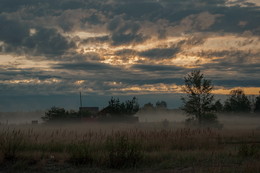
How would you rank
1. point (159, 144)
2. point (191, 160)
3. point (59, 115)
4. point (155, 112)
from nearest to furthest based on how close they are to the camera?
point (191, 160)
point (159, 144)
point (59, 115)
point (155, 112)

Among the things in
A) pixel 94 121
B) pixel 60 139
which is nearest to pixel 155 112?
pixel 94 121

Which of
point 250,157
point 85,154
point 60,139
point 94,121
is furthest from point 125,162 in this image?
point 94,121

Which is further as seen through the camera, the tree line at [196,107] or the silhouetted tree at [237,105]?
the silhouetted tree at [237,105]

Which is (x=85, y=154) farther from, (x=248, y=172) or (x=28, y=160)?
(x=248, y=172)

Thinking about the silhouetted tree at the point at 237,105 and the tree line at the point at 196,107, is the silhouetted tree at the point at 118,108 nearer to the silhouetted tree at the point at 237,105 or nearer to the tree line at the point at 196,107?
the tree line at the point at 196,107

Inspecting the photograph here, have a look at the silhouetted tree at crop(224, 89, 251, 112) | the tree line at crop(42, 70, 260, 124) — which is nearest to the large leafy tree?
the tree line at crop(42, 70, 260, 124)

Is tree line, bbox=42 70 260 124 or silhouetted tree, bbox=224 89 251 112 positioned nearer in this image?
tree line, bbox=42 70 260 124

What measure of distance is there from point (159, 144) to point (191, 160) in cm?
507

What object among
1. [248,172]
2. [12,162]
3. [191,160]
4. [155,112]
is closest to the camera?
[248,172]

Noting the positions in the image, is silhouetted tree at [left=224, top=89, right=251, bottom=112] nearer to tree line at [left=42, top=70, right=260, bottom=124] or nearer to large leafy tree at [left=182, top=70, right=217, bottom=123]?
tree line at [left=42, top=70, right=260, bottom=124]

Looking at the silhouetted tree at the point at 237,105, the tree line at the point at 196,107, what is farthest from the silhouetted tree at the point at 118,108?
the silhouetted tree at the point at 237,105

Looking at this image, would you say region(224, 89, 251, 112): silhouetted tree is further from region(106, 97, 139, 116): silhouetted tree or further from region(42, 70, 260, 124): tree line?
region(106, 97, 139, 116): silhouetted tree

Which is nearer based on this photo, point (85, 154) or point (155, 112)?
point (85, 154)

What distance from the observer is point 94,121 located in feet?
215
